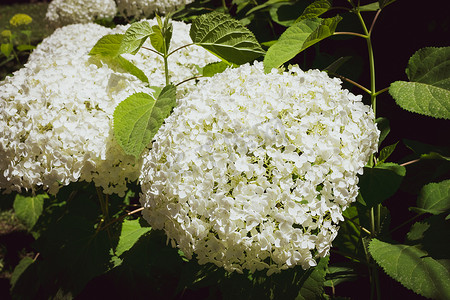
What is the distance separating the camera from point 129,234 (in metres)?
1.92

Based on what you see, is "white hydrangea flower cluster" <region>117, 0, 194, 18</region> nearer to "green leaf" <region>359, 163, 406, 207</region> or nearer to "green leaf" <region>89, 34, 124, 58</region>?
"green leaf" <region>89, 34, 124, 58</region>

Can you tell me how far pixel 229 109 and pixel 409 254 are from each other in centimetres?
87

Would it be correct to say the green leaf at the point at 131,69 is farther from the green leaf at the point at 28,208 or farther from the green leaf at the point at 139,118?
the green leaf at the point at 28,208

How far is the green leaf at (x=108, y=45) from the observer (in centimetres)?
186

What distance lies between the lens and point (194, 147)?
143cm

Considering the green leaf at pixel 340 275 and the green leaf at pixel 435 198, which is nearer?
the green leaf at pixel 435 198

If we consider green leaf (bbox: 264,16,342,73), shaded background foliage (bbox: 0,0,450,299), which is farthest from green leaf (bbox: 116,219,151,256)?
green leaf (bbox: 264,16,342,73)

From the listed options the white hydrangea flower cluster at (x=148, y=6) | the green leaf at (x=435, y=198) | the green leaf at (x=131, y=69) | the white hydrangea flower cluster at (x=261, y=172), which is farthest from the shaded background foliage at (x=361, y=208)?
the white hydrangea flower cluster at (x=148, y=6)

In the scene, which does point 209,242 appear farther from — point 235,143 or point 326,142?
point 326,142

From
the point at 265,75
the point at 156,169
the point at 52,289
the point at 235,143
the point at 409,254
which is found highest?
the point at 265,75

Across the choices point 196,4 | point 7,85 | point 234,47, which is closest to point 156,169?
point 234,47

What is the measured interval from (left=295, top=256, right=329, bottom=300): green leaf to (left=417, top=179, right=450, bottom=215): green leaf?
1.69ft

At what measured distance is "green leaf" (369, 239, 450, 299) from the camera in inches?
50.4

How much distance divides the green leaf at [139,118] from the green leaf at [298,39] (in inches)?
18.0
